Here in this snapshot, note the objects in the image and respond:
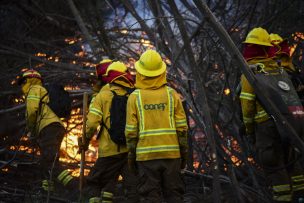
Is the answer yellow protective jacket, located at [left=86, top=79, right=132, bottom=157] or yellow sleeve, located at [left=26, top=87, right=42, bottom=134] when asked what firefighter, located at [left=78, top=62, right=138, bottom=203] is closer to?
yellow protective jacket, located at [left=86, top=79, right=132, bottom=157]

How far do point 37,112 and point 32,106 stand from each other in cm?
13

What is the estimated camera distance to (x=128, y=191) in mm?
5465

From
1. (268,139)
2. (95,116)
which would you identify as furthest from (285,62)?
(95,116)

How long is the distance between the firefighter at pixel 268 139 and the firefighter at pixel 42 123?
3.15 m

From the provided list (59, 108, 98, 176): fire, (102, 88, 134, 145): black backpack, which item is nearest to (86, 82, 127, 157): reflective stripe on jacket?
(102, 88, 134, 145): black backpack

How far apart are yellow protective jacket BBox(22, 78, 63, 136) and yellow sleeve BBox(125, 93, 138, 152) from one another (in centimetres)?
260

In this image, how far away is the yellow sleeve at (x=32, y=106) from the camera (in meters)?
6.57

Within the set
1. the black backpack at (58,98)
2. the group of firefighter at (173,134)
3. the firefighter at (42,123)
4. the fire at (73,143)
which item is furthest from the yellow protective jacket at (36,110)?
the group of firefighter at (173,134)

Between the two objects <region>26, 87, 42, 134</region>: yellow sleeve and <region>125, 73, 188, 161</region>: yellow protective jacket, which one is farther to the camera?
<region>26, 87, 42, 134</region>: yellow sleeve

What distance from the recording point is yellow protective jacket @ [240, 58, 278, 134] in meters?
4.53

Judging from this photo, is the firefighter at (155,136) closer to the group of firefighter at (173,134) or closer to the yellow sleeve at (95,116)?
the group of firefighter at (173,134)

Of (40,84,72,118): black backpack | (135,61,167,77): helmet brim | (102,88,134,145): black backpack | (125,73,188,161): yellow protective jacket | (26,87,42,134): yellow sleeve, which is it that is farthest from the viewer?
(40,84,72,118): black backpack

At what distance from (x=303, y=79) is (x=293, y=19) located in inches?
118

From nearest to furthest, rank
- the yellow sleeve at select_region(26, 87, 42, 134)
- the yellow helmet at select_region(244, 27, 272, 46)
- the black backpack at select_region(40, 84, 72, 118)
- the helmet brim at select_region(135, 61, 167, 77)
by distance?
the helmet brim at select_region(135, 61, 167, 77)
the yellow helmet at select_region(244, 27, 272, 46)
the yellow sleeve at select_region(26, 87, 42, 134)
the black backpack at select_region(40, 84, 72, 118)
